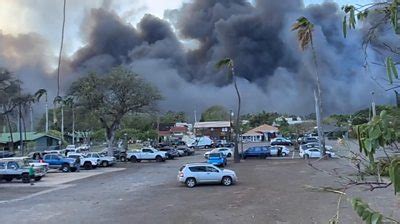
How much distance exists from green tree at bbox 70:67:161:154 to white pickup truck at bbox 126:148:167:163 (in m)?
3.14

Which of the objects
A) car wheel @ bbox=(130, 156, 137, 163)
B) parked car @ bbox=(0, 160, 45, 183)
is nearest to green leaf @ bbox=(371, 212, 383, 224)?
parked car @ bbox=(0, 160, 45, 183)

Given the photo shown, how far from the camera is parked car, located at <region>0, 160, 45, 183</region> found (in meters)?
36.0

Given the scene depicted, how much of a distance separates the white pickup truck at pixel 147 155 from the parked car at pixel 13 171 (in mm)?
22493

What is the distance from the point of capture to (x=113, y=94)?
60938 millimetres

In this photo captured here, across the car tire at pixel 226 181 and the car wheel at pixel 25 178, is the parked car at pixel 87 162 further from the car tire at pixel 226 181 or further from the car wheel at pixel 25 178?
the car tire at pixel 226 181

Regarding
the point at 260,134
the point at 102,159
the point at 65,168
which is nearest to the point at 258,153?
the point at 102,159

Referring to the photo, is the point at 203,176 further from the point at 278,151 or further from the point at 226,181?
the point at 278,151

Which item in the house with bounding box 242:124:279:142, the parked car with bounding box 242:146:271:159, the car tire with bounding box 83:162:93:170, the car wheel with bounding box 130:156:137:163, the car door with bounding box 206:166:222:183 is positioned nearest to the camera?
the car door with bounding box 206:166:222:183

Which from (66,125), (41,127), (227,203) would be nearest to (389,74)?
(227,203)

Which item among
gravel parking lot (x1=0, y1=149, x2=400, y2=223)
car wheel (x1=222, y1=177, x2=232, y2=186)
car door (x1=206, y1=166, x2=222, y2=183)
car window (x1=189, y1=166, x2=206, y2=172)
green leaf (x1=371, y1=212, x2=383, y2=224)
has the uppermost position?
green leaf (x1=371, y1=212, x2=383, y2=224)

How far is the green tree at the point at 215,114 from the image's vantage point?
159625mm

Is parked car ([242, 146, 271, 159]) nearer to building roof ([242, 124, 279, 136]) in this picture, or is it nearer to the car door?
the car door

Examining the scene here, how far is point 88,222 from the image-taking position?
52.6 feet

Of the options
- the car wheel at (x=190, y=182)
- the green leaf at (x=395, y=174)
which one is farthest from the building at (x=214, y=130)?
the green leaf at (x=395, y=174)
